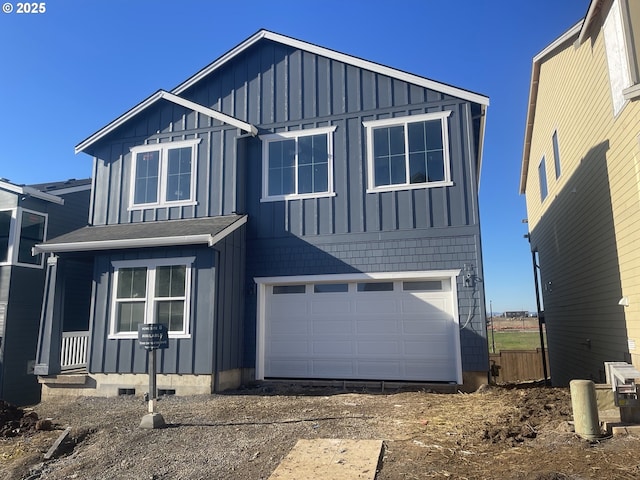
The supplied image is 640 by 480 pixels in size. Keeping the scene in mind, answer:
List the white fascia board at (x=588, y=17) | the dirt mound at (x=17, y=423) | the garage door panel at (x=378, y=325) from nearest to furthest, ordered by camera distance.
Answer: the dirt mound at (x=17, y=423) → the white fascia board at (x=588, y=17) → the garage door panel at (x=378, y=325)

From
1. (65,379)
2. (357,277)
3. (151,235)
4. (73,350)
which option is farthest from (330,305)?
(73,350)

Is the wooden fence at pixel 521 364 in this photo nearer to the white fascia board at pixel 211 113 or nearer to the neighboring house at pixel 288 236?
the neighboring house at pixel 288 236

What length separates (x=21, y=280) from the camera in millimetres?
14148

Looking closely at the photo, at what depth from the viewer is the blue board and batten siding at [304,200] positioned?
9.94m

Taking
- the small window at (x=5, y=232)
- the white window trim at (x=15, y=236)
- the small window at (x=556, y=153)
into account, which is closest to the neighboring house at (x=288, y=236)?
the small window at (x=556, y=153)

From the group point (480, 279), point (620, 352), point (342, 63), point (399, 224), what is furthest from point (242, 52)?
point (620, 352)

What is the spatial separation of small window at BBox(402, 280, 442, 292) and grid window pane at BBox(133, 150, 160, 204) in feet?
20.3

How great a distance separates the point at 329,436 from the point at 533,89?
11954 millimetres

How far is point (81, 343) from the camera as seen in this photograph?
11.5 m

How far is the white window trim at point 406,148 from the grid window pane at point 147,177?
509cm

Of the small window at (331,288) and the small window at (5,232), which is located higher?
the small window at (5,232)

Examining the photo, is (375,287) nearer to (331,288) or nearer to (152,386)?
(331,288)

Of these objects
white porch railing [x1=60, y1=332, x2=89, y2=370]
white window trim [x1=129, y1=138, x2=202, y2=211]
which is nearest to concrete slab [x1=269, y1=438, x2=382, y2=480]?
white window trim [x1=129, y1=138, x2=202, y2=211]

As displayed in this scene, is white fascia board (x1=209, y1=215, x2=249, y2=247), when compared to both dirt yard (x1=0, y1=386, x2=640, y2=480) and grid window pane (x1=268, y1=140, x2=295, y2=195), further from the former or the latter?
dirt yard (x1=0, y1=386, x2=640, y2=480)
